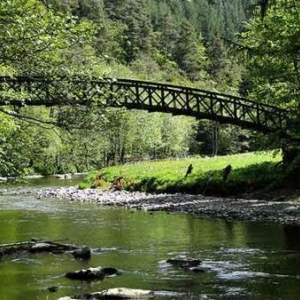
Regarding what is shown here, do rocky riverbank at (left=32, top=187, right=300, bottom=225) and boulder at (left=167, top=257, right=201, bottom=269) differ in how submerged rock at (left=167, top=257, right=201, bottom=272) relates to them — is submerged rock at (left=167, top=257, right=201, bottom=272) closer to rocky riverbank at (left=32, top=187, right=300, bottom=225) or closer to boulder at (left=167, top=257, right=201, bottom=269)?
boulder at (left=167, top=257, right=201, bottom=269)

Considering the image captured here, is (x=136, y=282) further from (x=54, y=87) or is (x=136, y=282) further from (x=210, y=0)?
(x=210, y=0)

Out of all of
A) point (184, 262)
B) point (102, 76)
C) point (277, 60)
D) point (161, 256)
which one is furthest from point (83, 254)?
point (277, 60)

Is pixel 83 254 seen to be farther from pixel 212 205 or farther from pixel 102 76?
pixel 212 205

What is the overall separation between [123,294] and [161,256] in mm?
5302

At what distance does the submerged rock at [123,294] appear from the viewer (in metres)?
11.4

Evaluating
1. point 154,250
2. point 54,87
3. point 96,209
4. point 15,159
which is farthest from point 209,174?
point 54,87

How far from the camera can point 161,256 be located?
1669 centimetres

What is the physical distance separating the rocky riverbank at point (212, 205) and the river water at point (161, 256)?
1718 mm

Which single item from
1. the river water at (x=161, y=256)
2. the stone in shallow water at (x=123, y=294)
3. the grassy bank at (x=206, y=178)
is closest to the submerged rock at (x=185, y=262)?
the river water at (x=161, y=256)

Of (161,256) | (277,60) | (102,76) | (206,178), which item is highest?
(277,60)

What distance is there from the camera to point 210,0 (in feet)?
27.3

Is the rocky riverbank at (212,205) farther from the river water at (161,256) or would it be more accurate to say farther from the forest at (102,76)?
the forest at (102,76)

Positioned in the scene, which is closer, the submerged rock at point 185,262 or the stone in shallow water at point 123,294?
the stone in shallow water at point 123,294

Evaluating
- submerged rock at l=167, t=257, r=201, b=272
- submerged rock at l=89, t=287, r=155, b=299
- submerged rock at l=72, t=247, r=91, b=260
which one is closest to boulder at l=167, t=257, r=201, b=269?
submerged rock at l=167, t=257, r=201, b=272
